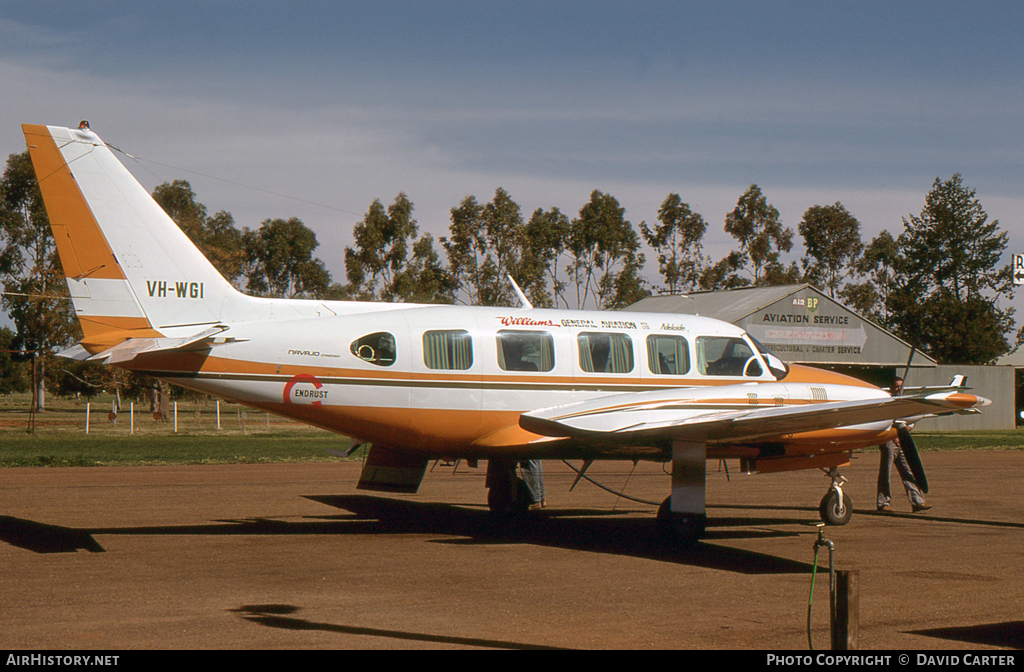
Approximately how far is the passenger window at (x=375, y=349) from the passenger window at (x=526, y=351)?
1533 mm

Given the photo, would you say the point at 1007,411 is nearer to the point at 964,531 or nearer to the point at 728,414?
the point at 964,531

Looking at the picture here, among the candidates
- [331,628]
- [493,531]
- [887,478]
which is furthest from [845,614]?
[887,478]

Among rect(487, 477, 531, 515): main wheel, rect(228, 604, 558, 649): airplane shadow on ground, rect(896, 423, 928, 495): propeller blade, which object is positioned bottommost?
rect(487, 477, 531, 515): main wheel

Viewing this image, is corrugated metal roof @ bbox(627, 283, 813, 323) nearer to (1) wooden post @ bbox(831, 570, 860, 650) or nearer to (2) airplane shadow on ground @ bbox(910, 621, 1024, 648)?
(2) airplane shadow on ground @ bbox(910, 621, 1024, 648)

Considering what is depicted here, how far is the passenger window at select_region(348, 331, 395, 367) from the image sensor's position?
492 inches

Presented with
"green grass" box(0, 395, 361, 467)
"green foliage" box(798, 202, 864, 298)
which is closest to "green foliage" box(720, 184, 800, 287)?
"green foliage" box(798, 202, 864, 298)

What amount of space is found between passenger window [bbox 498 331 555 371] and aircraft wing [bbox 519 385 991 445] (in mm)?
671

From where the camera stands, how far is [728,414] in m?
11.9

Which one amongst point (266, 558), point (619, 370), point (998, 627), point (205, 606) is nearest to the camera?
point (998, 627)

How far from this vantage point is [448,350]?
1286cm

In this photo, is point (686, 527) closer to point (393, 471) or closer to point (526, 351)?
point (526, 351)

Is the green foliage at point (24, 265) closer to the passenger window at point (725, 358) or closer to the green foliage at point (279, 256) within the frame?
the green foliage at point (279, 256)
